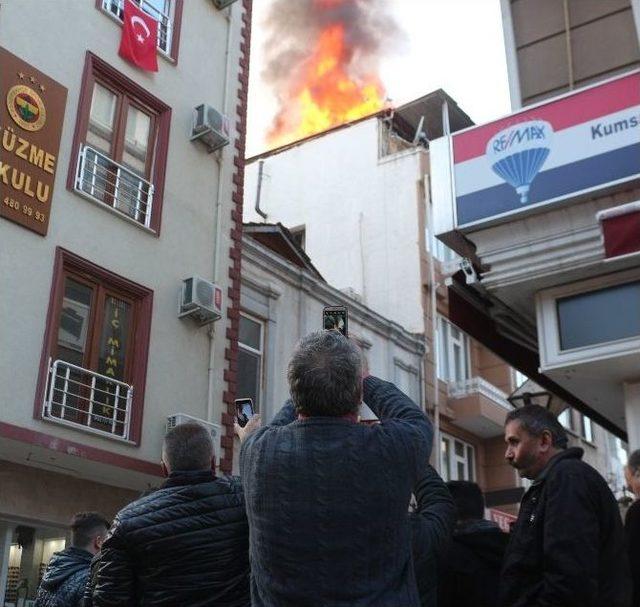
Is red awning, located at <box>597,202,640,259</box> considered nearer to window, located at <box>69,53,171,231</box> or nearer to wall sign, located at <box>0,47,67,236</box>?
wall sign, located at <box>0,47,67,236</box>

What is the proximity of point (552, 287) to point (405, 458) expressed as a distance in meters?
5.99

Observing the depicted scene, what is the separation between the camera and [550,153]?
8281 mm

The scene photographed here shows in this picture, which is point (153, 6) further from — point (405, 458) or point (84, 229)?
point (405, 458)

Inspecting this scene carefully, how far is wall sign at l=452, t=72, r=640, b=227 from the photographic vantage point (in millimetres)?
7902

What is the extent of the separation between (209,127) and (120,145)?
1.74 m

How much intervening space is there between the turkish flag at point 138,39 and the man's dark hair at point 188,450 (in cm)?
1176

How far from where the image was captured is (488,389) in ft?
75.0

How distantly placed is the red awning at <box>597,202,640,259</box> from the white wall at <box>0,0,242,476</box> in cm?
739

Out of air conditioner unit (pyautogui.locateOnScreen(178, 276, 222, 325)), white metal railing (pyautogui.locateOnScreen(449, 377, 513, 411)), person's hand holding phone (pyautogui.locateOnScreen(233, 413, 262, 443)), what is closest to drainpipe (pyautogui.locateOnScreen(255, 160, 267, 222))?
white metal railing (pyautogui.locateOnScreen(449, 377, 513, 411))

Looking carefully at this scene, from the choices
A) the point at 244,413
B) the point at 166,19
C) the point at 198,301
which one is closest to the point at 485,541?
the point at 244,413

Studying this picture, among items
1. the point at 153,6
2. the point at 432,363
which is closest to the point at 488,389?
the point at 432,363

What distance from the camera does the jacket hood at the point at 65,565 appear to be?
4.73 metres

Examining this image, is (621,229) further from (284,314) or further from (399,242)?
(399,242)

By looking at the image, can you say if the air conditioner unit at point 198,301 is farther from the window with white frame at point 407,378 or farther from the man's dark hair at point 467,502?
the man's dark hair at point 467,502
